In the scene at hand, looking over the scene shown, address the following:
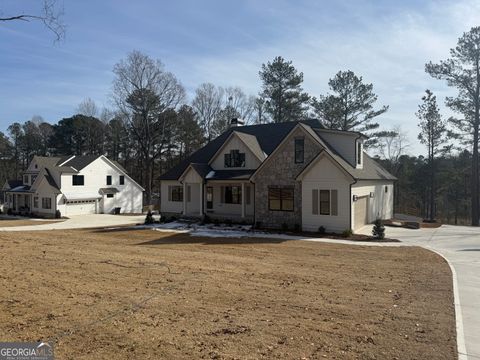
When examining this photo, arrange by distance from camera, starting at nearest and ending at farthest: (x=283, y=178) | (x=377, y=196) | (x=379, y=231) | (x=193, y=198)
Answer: (x=379, y=231)
(x=283, y=178)
(x=377, y=196)
(x=193, y=198)

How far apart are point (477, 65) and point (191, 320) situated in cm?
3366

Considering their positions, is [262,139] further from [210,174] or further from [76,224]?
[76,224]

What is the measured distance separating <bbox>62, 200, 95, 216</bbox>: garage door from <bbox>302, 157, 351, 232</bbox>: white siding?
1104 inches

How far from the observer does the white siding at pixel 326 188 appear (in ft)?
68.4

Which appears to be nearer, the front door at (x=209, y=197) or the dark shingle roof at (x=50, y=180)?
the front door at (x=209, y=197)

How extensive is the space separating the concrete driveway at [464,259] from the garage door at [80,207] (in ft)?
100

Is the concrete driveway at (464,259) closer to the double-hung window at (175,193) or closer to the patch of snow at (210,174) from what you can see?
the patch of snow at (210,174)

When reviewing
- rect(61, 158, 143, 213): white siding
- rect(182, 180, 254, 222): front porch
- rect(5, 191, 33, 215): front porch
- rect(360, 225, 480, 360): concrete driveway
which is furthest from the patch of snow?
rect(5, 191, 33, 215): front porch

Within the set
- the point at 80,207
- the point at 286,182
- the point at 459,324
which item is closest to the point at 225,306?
the point at 459,324

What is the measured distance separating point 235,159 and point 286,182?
583cm

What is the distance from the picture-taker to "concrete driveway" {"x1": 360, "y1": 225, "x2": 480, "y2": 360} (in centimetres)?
662

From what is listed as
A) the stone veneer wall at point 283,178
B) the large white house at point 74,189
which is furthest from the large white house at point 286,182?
the large white house at point 74,189

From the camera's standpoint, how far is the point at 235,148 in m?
27.9

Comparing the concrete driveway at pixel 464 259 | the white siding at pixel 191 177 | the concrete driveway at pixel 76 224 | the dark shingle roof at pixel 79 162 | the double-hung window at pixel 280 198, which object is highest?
the dark shingle roof at pixel 79 162
